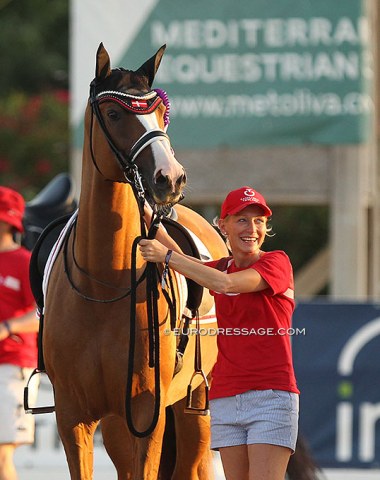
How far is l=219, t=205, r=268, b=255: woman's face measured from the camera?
5.08m

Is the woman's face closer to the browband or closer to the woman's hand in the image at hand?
the woman's hand

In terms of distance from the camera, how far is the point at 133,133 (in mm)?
4953

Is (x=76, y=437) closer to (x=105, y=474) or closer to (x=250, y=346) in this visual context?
(x=250, y=346)

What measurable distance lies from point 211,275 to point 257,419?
2.08ft

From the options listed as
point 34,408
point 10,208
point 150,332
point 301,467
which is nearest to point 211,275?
point 150,332

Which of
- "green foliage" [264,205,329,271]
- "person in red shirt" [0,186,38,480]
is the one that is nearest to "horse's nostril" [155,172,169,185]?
"person in red shirt" [0,186,38,480]

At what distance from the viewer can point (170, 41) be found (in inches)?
571

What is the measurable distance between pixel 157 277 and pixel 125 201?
0.36m

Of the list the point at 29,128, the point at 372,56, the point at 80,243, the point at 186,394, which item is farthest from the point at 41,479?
the point at 29,128

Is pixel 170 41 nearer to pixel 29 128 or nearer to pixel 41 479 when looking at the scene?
pixel 41 479

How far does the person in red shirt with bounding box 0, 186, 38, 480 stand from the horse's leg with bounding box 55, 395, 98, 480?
1.81 metres

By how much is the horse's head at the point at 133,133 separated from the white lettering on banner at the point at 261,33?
9.11 metres

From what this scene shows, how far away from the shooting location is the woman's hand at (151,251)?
490cm

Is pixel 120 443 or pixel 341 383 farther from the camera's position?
pixel 341 383
